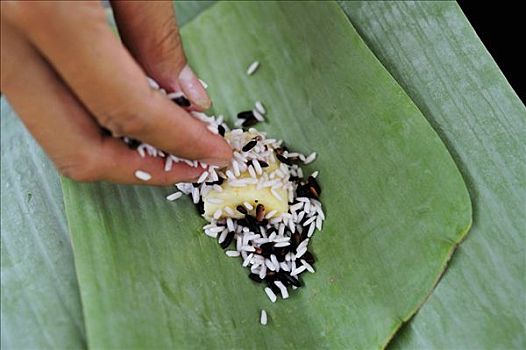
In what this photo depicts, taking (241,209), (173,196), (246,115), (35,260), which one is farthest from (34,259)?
(246,115)

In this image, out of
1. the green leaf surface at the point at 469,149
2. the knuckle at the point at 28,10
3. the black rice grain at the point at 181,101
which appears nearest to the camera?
the knuckle at the point at 28,10

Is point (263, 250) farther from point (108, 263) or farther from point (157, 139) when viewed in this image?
point (157, 139)

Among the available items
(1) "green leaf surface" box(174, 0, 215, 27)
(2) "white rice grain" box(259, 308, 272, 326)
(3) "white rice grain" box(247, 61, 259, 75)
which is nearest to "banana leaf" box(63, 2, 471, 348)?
(2) "white rice grain" box(259, 308, 272, 326)

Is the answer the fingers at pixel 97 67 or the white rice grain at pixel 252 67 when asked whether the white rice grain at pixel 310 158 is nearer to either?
the white rice grain at pixel 252 67

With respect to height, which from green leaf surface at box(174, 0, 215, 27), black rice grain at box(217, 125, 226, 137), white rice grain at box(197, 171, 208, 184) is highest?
green leaf surface at box(174, 0, 215, 27)

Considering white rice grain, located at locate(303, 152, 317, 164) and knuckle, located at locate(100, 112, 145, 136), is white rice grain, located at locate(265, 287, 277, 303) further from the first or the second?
knuckle, located at locate(100, 112, 145, 136)

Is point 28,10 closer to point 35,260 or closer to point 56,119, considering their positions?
point 56,119

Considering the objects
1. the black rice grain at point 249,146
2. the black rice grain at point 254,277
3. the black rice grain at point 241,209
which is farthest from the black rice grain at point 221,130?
the black rice grain at point 254,277
